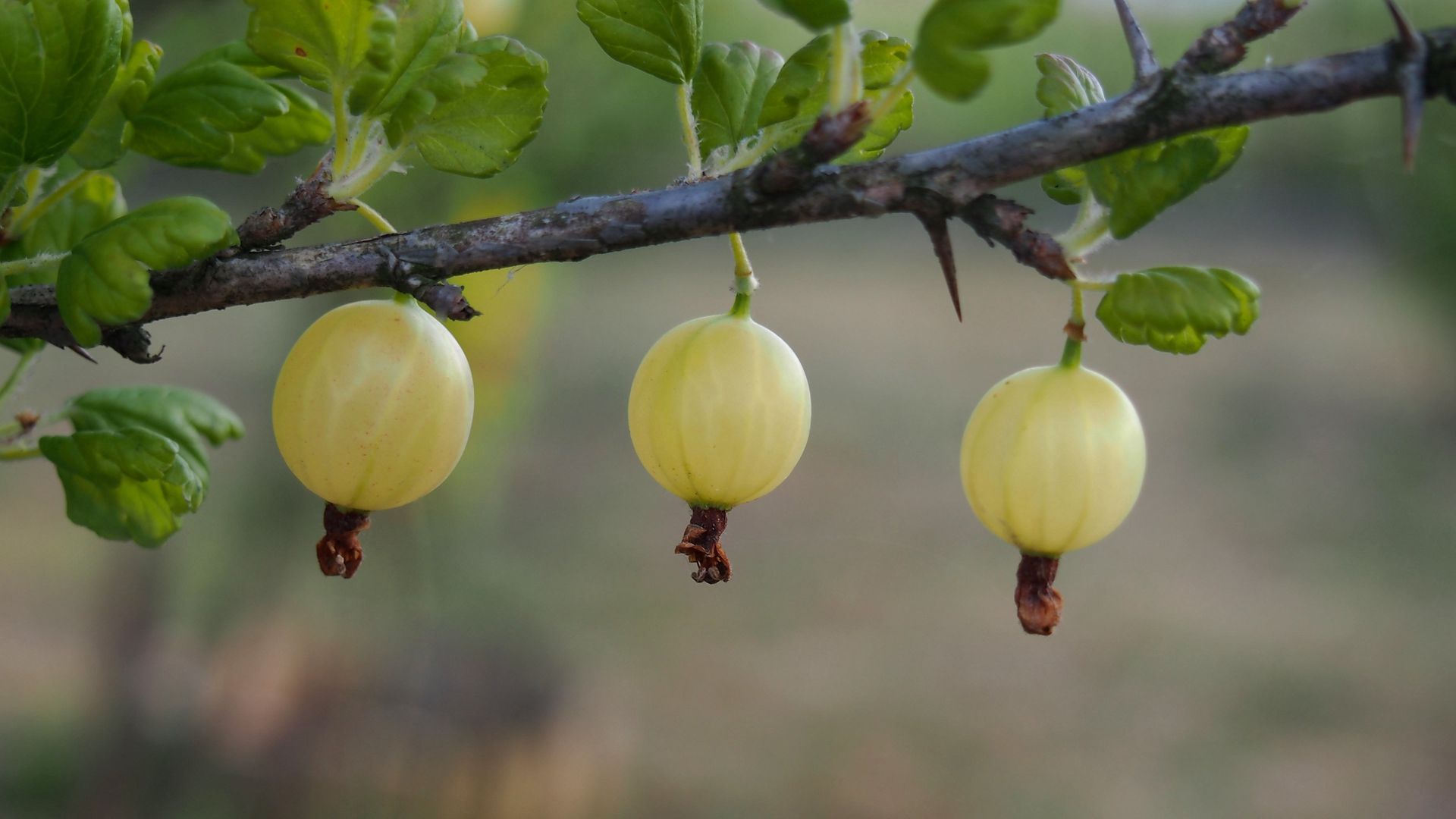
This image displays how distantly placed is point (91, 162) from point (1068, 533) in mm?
365

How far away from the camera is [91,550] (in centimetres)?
363

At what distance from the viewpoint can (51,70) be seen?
0.33 m

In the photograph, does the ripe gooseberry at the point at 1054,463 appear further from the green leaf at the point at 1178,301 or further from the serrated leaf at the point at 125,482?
the serrated leaf at the point at 125,482

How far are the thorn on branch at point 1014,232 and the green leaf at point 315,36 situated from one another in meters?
0.18

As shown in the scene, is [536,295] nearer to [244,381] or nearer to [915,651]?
[915,651]

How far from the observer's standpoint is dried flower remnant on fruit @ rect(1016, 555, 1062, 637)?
36cm

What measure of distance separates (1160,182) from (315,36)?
241mm

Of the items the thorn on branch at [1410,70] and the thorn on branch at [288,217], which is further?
the thorn on branch at [288,217]

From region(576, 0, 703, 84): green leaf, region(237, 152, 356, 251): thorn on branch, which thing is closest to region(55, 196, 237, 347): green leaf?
region(237, 152, 356, 251): thorn on branch

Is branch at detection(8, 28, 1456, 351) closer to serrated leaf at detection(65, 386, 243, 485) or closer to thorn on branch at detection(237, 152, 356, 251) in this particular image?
thorn on branch at detection(237, 152, 356, 251)

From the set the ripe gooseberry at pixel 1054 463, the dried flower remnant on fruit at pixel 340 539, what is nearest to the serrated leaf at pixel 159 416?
the dried flower remnant on fruit at pixel 340 539

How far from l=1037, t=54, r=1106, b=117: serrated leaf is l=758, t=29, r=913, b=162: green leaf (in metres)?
0.04

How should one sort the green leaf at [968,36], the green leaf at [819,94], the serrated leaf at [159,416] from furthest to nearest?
the serrated leaf at [159,416] < the green leaf at [819,94] < the green leaf at [968,36]

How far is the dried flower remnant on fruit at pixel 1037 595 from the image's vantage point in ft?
1.20
